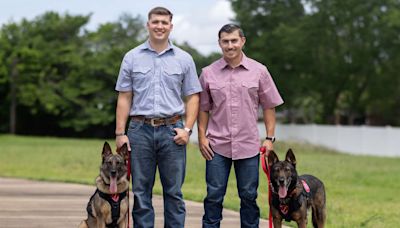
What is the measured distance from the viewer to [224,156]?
301 inches

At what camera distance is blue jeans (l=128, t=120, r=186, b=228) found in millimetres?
7328

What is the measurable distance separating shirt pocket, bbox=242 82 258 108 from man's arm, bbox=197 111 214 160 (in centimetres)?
46

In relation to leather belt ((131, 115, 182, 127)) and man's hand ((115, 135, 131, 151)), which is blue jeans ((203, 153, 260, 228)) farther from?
man's hand ((115, 135, 131, 151))

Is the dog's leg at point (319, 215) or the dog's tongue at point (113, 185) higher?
the dog's tongue at point (113, 185)

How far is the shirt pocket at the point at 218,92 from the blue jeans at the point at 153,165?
45cm

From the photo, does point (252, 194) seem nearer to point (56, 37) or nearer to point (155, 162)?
point (155, 162)

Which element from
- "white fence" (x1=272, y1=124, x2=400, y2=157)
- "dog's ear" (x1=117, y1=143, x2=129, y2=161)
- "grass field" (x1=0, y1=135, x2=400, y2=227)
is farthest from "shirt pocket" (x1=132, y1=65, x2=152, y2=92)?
"white fence" (x1=272, y1=124, x2=400, y2=157)

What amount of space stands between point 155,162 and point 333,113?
134 feet

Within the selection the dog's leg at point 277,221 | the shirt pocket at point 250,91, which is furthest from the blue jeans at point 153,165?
the dog's leg at point 277,221

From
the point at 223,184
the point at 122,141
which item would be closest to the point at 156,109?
the point at 122,141

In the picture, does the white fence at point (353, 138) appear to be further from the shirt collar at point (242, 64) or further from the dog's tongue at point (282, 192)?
the dog's tongue at point (282, 192)

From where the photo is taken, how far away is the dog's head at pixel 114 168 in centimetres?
719

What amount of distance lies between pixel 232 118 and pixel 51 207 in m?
4.84

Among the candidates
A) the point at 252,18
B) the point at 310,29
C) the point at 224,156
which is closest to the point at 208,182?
the point at 224,156
